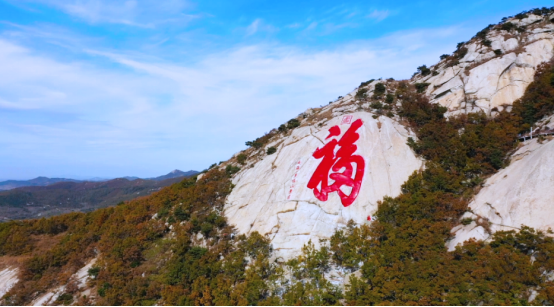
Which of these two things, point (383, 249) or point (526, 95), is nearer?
point (383, 249)

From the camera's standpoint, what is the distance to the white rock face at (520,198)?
1441cm

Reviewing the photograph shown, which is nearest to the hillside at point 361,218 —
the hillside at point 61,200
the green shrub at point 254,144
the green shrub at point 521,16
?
the green shrub at point 254,144

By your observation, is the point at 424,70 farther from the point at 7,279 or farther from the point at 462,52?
the point at 7,279

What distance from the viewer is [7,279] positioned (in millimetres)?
18953

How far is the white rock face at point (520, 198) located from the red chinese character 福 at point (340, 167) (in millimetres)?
6359

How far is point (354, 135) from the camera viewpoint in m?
22.4

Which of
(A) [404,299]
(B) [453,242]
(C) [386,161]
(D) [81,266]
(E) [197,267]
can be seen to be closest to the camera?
(A) [404,299]

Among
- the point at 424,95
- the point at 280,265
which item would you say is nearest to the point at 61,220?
the point at 280,265

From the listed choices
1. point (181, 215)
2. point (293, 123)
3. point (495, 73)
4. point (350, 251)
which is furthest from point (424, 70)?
point (181, 215)

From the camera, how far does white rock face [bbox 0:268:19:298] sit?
1781 centimetres

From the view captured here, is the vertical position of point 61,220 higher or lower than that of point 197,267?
higher

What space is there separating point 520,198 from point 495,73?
47.8 feet

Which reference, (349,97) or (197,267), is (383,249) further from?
(349,97)

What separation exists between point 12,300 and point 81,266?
3.48 m
